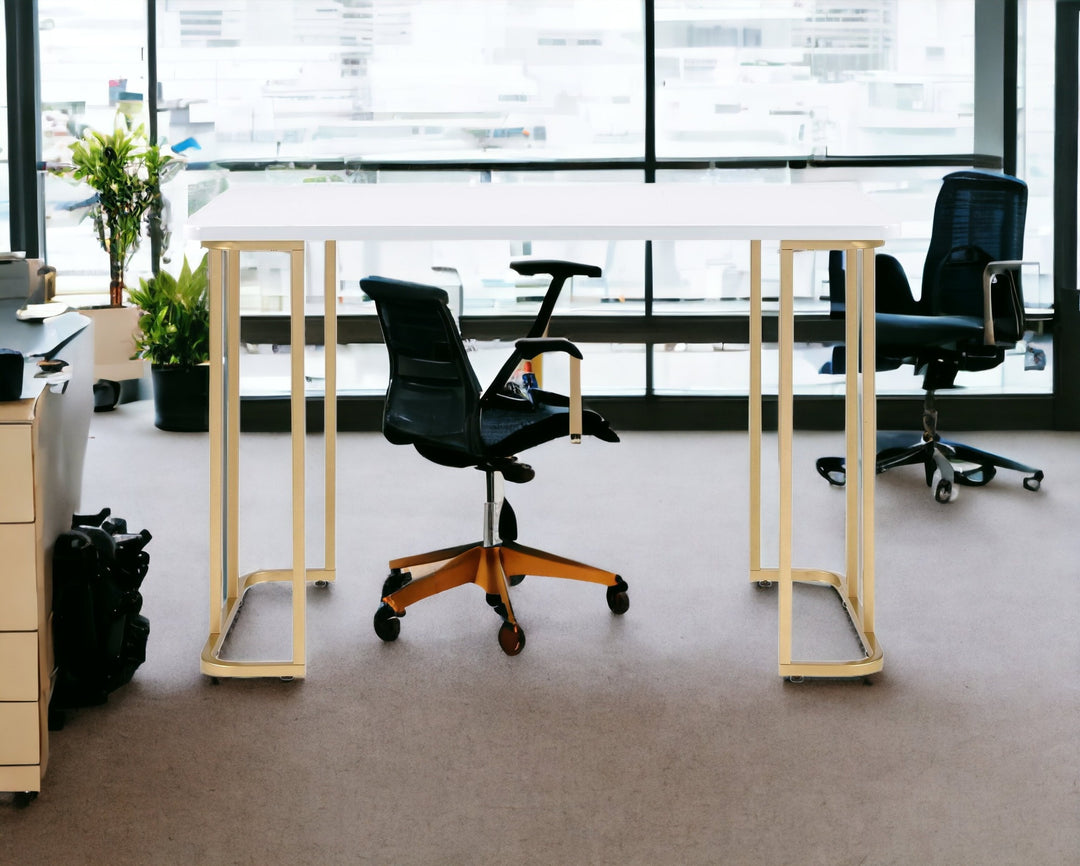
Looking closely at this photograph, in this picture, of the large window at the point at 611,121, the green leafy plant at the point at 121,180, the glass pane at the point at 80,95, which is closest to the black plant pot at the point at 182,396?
the large window at the point at 611,121

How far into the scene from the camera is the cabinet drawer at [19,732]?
2.21 m

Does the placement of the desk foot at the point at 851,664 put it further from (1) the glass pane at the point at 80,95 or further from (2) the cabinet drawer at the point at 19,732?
(1) the glass pane at the point at 80,95

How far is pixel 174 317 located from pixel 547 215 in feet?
10.2

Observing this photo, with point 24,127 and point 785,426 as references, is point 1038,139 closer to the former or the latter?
point 785,426

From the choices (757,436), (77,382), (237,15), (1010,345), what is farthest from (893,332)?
(237,15)

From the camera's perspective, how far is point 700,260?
5.73 m

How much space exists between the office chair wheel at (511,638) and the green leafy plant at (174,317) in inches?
120

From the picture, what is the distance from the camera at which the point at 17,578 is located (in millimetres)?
2215

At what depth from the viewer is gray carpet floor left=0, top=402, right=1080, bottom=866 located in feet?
7.10

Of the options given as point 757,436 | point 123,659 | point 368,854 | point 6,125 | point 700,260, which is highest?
point 6,125

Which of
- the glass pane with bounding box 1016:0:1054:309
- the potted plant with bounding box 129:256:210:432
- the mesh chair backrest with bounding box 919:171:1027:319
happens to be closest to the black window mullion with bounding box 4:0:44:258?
the potted plant with bounding box 129:256:210:432

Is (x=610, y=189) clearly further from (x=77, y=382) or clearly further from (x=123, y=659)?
(x=123, y=659)

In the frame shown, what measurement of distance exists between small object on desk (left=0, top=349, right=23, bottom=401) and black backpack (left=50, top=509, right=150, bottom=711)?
35cm

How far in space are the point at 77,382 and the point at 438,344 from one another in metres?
0.89
